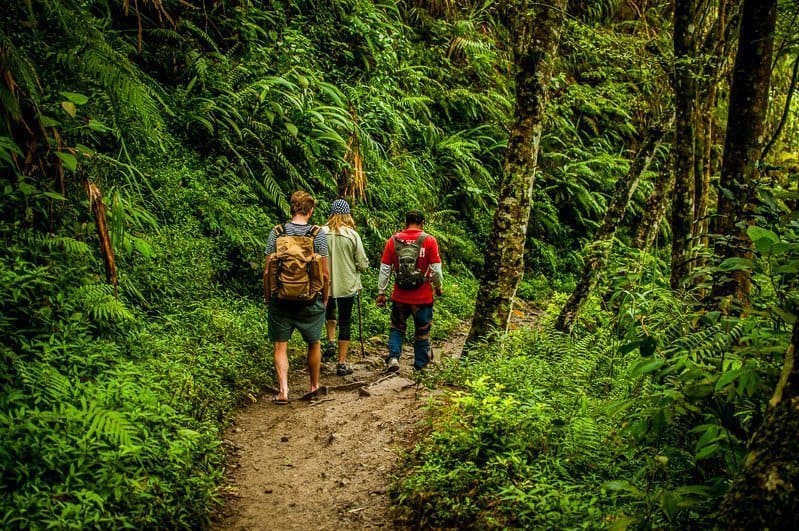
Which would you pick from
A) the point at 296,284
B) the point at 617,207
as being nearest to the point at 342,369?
the point at 296,284

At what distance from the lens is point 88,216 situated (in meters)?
6.35

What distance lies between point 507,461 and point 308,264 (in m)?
3.22

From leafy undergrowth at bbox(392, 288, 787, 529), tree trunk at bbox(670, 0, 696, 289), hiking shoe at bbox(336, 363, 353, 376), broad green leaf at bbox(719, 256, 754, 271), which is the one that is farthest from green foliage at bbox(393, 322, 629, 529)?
hiking shoe at bbox(336, 363, 353, 376)

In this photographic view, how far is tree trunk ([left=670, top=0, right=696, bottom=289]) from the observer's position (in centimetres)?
670

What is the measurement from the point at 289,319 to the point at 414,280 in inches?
68.6

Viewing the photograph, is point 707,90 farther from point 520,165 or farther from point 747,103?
point 747,103

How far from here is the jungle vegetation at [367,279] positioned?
354cm

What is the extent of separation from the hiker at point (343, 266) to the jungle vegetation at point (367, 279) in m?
1.18

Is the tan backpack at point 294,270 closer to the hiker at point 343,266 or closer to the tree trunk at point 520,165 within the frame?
the hiker at point 343,266

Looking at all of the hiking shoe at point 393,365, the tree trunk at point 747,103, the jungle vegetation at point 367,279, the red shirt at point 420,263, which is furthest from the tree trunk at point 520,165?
the tree trunk at point 747,103

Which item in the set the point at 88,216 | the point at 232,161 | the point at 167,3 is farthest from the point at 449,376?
the point at 167,3

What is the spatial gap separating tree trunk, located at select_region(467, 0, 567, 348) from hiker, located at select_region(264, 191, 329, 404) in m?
1.99

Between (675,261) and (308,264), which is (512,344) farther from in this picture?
(308,264)

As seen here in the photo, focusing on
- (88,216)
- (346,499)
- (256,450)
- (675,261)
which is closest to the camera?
(346,499)
